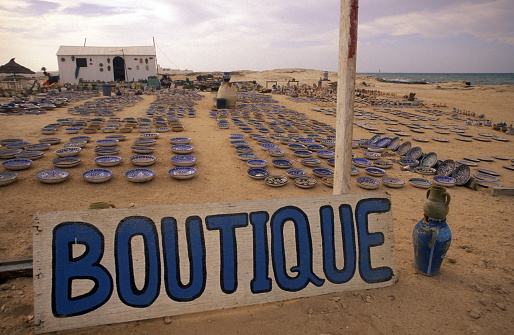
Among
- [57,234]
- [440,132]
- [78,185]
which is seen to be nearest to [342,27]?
[57,234]

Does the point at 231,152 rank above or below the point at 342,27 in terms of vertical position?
below

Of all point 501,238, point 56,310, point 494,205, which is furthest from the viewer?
point 494,205

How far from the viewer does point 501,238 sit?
12.3 ft

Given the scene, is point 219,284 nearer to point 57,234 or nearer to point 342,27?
point 57,234

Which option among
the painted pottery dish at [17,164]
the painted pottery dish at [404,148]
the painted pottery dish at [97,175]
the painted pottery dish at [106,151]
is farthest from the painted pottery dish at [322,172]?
the painted pottery dish at [17,164]

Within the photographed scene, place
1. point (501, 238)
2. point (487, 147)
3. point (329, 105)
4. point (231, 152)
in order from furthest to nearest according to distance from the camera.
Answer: point (329, 105) → point (487, 147) → point (231, 152) → point (501, 238)

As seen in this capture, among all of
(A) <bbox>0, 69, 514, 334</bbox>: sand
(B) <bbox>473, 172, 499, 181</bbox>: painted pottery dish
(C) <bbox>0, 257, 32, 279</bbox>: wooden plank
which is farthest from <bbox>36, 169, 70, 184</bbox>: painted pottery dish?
(B) <bbox>473, 172, 499, 181</bbox>: painted pottery dish

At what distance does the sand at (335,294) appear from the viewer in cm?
229

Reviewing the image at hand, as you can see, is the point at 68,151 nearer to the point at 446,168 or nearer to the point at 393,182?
the point at 393,182

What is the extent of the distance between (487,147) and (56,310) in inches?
437

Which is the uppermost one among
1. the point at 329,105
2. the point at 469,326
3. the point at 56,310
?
the point at 329,105

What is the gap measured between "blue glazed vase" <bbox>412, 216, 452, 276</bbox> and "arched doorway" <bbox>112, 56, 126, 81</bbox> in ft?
115

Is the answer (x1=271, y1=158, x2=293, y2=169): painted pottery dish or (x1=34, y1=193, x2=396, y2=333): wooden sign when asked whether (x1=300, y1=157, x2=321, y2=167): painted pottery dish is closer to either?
(x1=271, y1=158, x2=293, y2=169): painted pottery dish

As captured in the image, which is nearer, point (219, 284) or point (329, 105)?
point (219, 284)
